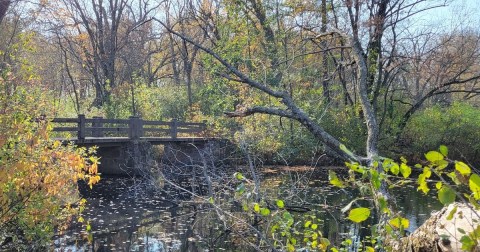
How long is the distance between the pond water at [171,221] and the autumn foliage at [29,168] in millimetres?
1689

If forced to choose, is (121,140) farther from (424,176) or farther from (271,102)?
(424,176)

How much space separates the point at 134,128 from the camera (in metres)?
18.5

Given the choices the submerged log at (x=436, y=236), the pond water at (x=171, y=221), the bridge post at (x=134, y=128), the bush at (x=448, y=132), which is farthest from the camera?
the bush at (x=448, y=132)

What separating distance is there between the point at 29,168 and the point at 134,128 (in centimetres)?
1317

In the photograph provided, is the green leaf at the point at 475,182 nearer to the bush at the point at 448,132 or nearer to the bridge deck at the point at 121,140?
the bridge deck at the point at 121,140

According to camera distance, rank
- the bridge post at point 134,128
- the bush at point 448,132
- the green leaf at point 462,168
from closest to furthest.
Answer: the green leaf at point 462,168
the bridge post at point 134,128
the bush at point 448,132

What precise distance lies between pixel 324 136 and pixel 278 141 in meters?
12.8

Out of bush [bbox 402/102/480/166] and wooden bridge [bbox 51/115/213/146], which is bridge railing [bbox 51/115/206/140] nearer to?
wooden bridge [bbox 51/115/213/146]

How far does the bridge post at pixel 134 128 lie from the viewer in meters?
18.5

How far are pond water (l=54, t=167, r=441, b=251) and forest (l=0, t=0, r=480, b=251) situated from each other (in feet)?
1.65

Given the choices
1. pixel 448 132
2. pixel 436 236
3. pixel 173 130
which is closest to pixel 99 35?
pixel 173 130

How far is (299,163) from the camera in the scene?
19859 mm

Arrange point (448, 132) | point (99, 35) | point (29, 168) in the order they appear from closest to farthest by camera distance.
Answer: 1. point (29, 168)
2. point (448, 132)
3. point (99, 35)

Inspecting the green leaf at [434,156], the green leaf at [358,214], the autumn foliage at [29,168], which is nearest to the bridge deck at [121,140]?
the autumn foliage at [29,168]
